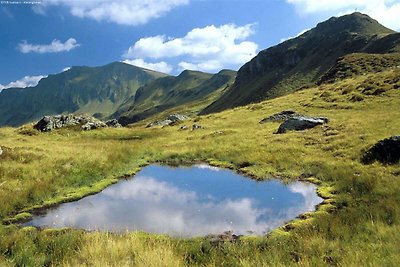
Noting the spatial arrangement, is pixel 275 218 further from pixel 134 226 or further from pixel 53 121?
pixel 53 121

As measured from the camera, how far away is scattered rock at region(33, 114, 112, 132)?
55.3m

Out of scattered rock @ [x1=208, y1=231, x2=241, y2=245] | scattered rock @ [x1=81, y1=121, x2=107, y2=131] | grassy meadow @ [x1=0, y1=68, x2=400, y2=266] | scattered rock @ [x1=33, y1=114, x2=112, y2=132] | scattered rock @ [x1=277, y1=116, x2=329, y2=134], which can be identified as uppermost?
scattered rock @ [x1=33, y1=114, x2=112, y2=132]

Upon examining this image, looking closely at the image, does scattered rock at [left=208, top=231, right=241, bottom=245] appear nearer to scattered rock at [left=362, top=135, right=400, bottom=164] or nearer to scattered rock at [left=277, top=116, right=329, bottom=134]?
scattered rock at [left=362, top=135, right=400, bottom=164]

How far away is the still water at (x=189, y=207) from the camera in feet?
54.5

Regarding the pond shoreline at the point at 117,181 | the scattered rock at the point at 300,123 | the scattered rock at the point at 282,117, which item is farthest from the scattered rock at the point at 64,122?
the scattered rock at the point at 300,123

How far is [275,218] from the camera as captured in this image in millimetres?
17297

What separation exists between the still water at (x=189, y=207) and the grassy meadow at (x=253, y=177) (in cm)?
112

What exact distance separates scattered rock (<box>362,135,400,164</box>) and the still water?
15.6 ft

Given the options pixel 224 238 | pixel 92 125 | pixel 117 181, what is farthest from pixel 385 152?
pixel 92 125

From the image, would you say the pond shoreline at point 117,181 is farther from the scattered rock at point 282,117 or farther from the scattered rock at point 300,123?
the scattered rock at point 282,117

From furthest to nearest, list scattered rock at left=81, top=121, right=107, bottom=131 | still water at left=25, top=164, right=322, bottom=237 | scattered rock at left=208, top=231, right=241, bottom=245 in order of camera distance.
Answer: scattered rock at left=81, top=121, right=107, bottom=131 < still water at left=25, top=164, right=322, bottom=237 < scattered rock at left=208, top=231, right=241, bottom=245

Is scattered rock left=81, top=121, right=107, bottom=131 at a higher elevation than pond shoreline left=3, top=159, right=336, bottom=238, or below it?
Answer: higher

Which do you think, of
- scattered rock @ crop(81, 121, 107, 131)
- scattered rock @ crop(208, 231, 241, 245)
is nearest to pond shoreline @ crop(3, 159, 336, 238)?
scattered rock @ crop(208, 231, 241, 245)

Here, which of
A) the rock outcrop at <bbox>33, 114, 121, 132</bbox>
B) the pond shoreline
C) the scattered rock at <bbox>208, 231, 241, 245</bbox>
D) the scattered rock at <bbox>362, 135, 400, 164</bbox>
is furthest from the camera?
the rock outcrop at <bbox>33, 114, 121, 132</bbox>
